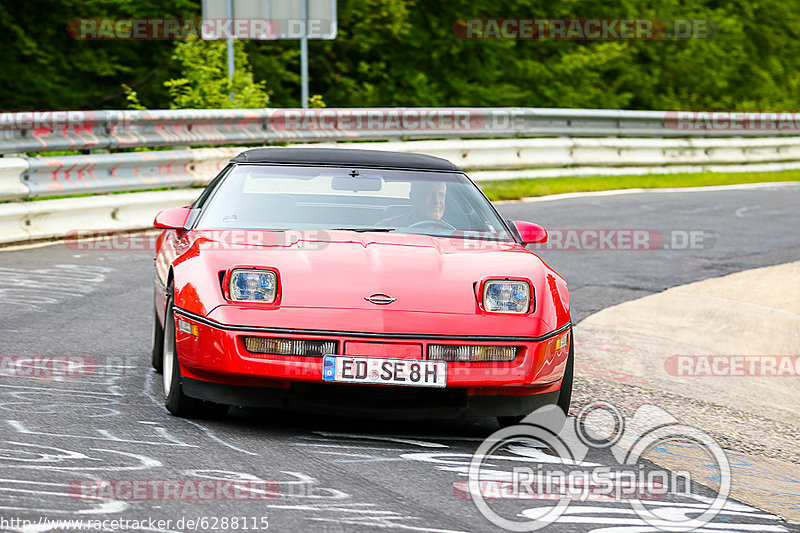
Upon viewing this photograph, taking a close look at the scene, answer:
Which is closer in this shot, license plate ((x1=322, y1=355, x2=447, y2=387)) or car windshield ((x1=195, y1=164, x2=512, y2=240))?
license plate ((x1=322, y1=355, x2=447, y2=387))

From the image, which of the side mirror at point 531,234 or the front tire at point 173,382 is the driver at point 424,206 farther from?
the front tire at point 173,382

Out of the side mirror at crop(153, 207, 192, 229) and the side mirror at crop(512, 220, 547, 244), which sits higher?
the side mirror at crop(153, 207, 192, 229)

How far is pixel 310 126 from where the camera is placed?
15117mm

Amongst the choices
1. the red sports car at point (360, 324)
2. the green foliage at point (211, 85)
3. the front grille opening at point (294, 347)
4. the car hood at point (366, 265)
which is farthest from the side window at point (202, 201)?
the green foliage at point (211, 85)

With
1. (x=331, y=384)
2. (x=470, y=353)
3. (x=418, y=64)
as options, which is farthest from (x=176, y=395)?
(x=418, y=64)

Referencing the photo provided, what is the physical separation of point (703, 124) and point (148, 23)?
36.8 ft

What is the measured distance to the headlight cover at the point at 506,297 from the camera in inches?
214

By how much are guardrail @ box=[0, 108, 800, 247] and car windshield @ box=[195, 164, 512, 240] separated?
517cm

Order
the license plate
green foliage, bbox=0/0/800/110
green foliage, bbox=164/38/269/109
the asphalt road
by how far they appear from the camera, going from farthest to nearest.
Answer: green foliage, bbox=0/0/800/110
green foliage, bbox=164/38/269/109
the license plate
the asphalt road

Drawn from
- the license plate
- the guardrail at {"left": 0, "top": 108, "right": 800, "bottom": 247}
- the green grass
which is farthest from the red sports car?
the green grass

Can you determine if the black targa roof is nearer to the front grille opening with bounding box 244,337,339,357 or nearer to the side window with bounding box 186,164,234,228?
the side window with bounding box 186,164,234,228

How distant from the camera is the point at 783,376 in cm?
875

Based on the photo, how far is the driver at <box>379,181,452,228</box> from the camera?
6.30 m

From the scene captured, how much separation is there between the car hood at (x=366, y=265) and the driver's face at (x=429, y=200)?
387mm
